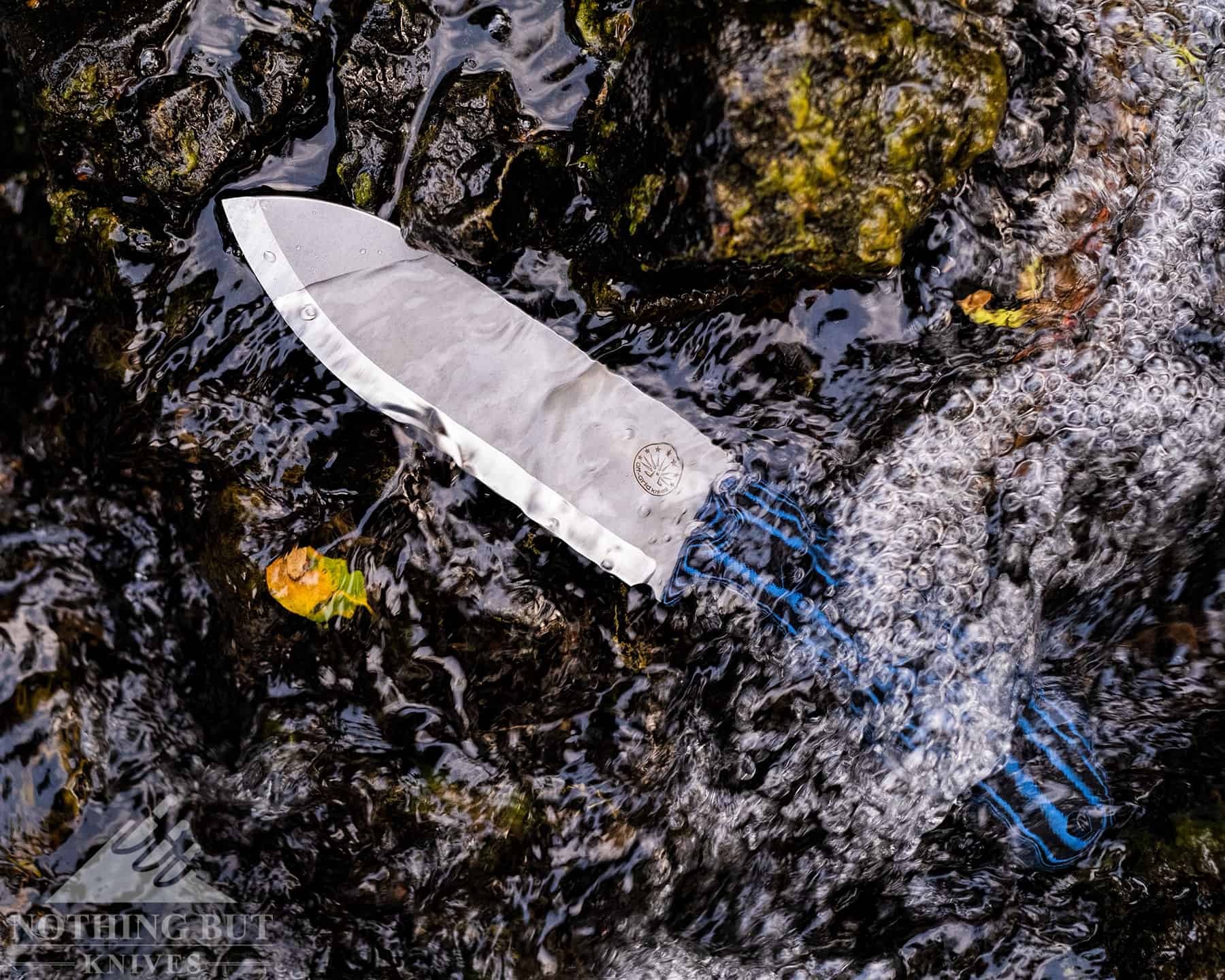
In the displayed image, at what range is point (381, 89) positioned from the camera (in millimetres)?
2393

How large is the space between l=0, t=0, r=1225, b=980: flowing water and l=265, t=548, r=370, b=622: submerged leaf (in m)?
0.04

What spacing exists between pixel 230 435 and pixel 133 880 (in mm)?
1558

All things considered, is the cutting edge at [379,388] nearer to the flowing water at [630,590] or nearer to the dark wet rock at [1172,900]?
the flowing water at [630,590]

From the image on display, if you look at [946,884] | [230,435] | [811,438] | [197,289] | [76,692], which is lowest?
[946,884]

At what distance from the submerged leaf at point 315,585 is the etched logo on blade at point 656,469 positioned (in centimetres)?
93

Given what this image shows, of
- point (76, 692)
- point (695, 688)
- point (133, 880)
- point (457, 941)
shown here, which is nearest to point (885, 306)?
point (695, 688)

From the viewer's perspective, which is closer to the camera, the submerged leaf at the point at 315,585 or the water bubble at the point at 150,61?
the water bubble at the point at 150,61

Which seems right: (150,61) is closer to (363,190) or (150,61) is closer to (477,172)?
(363,190)

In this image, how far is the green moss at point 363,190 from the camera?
7.91 ft

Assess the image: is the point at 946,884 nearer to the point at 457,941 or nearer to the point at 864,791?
the point at 864,791

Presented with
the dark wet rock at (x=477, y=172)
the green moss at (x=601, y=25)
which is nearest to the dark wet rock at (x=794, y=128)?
the green moss at (x=601, y=25)

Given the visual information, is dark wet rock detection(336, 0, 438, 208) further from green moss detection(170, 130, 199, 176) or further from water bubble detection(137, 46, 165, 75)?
water bubble detection(137, 46, 165, 75)

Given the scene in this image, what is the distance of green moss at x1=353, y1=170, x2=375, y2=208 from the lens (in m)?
2.41

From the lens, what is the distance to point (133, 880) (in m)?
2.63
